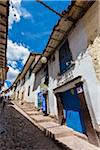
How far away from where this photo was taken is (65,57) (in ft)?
30.6

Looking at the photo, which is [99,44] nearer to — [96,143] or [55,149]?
[96,143]

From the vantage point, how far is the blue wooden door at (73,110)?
7.87 metres

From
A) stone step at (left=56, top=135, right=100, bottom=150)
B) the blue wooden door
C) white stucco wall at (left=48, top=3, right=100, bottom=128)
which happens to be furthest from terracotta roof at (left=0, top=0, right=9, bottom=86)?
the blue wooden door

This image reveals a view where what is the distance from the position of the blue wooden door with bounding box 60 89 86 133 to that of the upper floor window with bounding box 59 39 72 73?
1402mm

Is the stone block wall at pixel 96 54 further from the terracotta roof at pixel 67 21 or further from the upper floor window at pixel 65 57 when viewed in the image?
the upper floor window at pixel 65 57

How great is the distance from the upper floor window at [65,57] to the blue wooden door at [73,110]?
4.60 feet

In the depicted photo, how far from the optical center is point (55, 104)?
11.2m

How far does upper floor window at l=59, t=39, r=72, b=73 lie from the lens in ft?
28.8

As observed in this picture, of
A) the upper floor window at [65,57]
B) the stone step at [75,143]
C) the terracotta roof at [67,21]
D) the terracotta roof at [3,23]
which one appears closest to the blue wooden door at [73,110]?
the stone step at [75,143]

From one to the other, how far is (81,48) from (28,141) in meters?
4.64

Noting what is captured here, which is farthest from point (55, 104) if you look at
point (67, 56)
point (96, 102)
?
point (96, 102)

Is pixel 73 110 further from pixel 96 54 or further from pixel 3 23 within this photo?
pixel 3 23

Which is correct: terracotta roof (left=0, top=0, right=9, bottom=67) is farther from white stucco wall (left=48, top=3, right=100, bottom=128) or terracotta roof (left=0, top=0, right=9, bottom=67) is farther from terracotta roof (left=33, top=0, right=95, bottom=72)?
white stucco wall (left=48, top=3, right=100, bottom=128)

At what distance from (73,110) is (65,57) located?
9.83 feet
